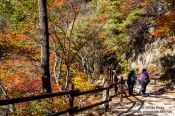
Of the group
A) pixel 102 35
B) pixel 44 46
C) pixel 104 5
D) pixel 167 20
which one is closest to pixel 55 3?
pixel 167 20

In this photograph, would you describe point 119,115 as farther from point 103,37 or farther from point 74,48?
point 103,37

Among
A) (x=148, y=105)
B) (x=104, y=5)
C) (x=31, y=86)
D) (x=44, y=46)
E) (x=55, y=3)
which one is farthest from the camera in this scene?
(x=104, y=5)

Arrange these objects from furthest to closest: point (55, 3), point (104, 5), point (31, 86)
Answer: point (104, 5) < point (55, 3) < point (31, 86)

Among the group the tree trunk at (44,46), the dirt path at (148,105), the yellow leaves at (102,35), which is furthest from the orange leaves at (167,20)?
the tree trunk at (44,46)

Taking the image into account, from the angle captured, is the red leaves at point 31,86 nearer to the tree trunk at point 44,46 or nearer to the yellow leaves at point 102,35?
the tree trunk at point 44,46

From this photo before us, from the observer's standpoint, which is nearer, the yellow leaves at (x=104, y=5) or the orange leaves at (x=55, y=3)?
the orange leaves at (x=55, y=3)

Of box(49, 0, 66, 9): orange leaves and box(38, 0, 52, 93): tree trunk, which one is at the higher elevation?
box(49, 0, 66, 9): orange leaves

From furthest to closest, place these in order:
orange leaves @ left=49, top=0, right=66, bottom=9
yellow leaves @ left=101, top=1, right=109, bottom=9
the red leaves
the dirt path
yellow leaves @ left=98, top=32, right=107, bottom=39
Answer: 1. yellow leaves @ left=101, top=1, right=109, bottom=9
2. yellow leaves @ left=98, top=32, right=107, bottom=39
3. orange leaves @ left=49, top=0, right=66, bottom=9
4. the red leaves
5. the dirt path

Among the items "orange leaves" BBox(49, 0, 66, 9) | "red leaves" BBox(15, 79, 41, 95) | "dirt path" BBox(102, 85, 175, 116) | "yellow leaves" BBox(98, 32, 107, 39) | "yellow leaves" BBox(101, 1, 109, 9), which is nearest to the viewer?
"dirt path" BBox(102, 85, 175, 116)

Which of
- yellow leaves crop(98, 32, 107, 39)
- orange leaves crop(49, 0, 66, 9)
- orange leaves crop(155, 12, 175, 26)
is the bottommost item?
yellow leaves crop(98, 32, 107, 39)

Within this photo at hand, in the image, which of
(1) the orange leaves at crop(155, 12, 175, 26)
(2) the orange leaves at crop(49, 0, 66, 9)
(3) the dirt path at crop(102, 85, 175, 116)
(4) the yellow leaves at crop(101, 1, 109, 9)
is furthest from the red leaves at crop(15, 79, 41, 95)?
(4) the yellow leaves at crop(101, 1, 109, 9)

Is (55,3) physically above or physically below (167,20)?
above

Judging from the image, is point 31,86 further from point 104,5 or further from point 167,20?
point 104,5

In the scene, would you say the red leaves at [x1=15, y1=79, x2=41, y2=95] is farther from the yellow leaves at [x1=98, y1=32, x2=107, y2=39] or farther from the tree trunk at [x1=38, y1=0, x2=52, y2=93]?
the yellow leaves at [x1=98, y1=32, x2=107, y2=39]
